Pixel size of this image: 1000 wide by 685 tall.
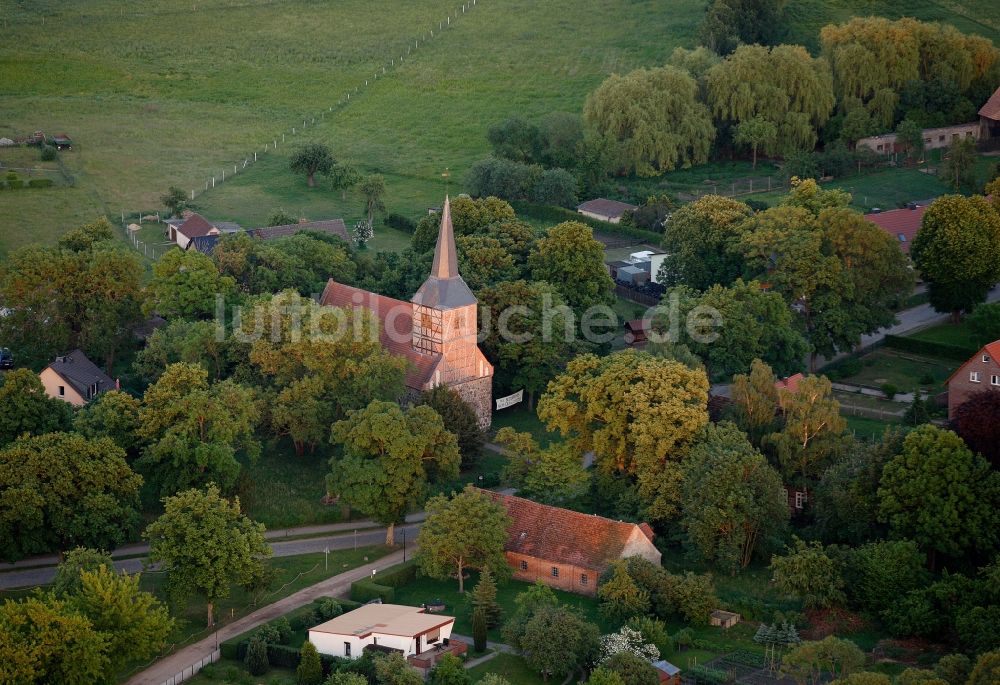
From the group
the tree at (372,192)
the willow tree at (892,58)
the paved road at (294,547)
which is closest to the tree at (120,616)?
the paved road at (294,547)

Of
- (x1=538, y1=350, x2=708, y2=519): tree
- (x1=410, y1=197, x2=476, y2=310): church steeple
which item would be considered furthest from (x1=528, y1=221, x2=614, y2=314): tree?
(x1=538, y1=350, x2=708, y2=519): tree

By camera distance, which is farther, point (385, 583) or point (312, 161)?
point (312, 161)

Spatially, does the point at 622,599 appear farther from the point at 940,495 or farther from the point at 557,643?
the point at 940,495

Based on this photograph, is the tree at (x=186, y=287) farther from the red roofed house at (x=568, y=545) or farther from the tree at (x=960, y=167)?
the tree at (x=960, y=167)

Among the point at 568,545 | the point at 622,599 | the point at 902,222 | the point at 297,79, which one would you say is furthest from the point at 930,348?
the point at 297,79

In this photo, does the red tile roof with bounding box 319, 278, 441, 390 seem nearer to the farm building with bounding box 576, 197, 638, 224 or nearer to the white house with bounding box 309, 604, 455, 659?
the white house with bounding box 309, 604, 455, 659
